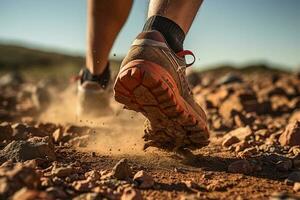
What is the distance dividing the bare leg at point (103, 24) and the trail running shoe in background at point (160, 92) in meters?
0.92

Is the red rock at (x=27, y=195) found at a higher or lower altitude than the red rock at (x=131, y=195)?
higher

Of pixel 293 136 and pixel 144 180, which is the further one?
pixel 293 136

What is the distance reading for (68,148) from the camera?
2.50 m

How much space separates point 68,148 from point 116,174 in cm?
71

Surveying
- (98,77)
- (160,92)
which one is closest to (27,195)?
(160,92)

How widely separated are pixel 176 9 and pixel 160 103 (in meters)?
0.46

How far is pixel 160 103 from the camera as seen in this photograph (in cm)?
200

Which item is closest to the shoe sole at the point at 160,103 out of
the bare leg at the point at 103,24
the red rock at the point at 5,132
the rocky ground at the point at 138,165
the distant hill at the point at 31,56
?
the rocky ground at the point at 138,165

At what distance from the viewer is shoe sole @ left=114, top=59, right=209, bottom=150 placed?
1928 mm

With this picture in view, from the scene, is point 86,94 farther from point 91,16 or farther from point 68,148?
point 68,148

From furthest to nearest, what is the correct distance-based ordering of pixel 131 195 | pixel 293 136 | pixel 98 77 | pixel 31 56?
pixel 31 56
pixel 98 77
pixel 293 136
pixel 131 195

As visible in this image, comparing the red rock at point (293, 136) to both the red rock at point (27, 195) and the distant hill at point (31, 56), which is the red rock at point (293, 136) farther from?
the distant hill at point (31, 56)

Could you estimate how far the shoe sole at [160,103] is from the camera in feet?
6.32

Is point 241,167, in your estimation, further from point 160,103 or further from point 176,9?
A: point 176,9
